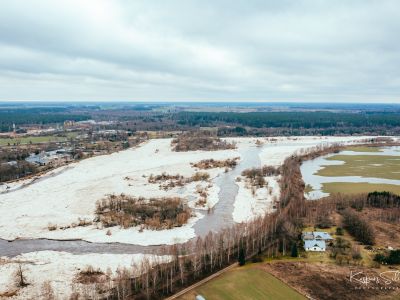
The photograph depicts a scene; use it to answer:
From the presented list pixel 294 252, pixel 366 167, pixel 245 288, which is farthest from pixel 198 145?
pixel 245 288

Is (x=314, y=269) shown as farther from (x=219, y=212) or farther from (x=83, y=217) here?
(x=83, y=217)

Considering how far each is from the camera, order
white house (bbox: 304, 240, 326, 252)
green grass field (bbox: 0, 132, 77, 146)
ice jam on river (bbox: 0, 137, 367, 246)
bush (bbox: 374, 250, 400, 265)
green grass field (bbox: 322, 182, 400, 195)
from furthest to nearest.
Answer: green grass field (bbox: 0, 132, 77, 146), green grass field (bbox: 322, 182, 400, 195), ice jam on river (bbox: 0, 137, 367, 246), white house (bbox: 304, 240, 326, 252), bush (bbox: 374, 250, 400, 265)

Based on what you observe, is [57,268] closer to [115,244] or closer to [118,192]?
[115,244]

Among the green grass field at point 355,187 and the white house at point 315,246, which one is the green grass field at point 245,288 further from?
the green grass field at point 355,187

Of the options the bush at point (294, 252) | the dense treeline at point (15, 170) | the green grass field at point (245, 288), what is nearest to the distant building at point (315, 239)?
the bush at point (294, 252)

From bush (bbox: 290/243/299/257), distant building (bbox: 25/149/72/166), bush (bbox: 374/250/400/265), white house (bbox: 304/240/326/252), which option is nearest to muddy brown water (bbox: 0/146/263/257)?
bush (bbox: 290/243/299/257)

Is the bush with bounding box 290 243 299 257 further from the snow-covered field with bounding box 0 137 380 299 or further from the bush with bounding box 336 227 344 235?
the snow-covered field with bounding box 0 137 380 299

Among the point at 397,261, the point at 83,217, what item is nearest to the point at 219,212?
the point at 83,217
